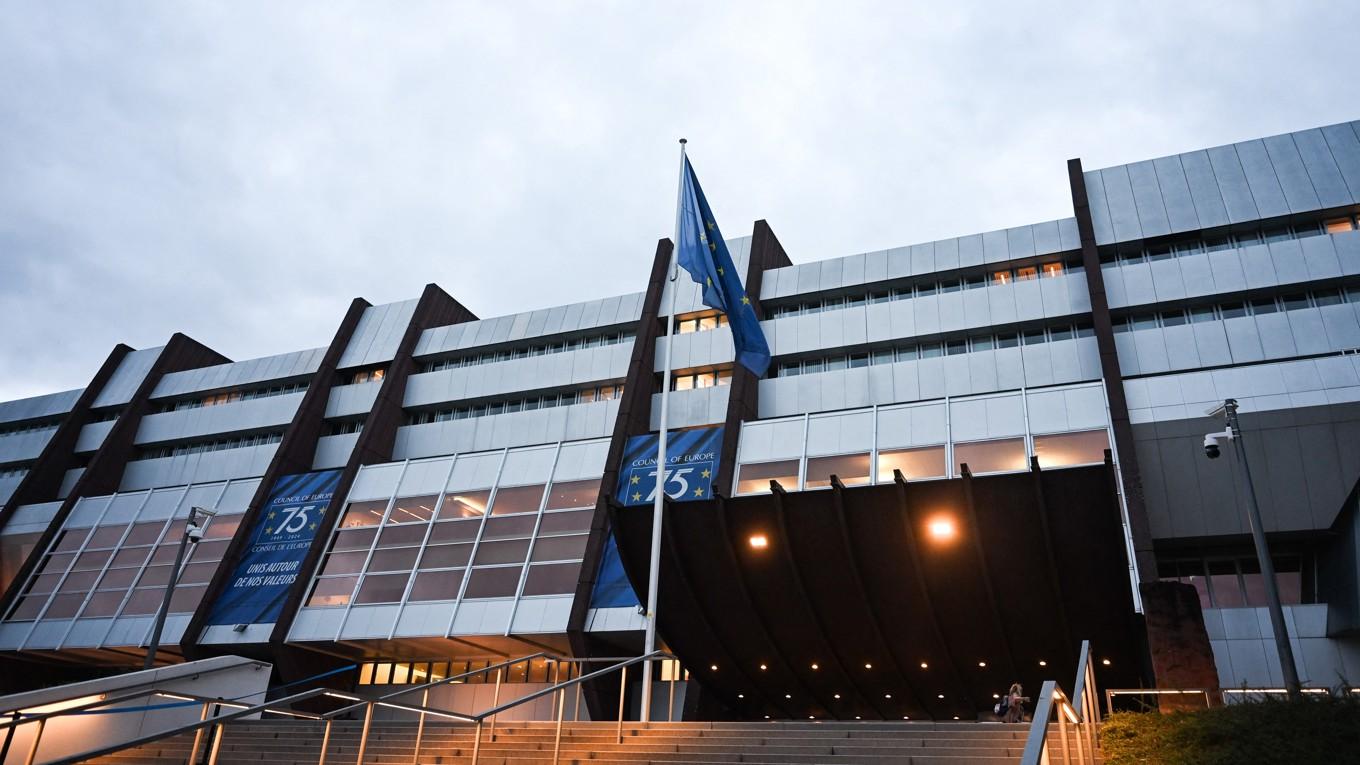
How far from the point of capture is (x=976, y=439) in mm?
24109

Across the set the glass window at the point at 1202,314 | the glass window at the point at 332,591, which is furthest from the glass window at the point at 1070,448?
the glass window at the point at 332,591

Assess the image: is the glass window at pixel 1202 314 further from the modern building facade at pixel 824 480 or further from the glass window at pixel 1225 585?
the glass window at pixel 1225 585

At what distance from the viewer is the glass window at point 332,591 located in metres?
27.8

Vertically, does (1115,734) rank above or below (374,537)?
below

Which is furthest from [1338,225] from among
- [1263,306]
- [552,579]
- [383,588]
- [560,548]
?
[383,588]

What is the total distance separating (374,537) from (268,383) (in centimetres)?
1423

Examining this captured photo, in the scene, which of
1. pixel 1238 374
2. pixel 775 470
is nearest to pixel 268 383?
pixel 775 470

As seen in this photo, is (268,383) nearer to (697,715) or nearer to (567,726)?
(697,715)

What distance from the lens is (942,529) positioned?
16.9 metres

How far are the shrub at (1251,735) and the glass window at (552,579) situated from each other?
17433 mm

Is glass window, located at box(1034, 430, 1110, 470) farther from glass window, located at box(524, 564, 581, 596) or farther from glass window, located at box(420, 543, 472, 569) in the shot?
glass window, located at box(420, 543, 472, 569)

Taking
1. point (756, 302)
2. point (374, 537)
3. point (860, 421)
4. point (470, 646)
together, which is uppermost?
point (756, 302)

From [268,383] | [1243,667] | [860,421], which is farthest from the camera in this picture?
[268,383]

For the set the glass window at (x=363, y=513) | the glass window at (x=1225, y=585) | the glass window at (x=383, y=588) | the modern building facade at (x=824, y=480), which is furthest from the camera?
the glass window at (x=363, y=513)
